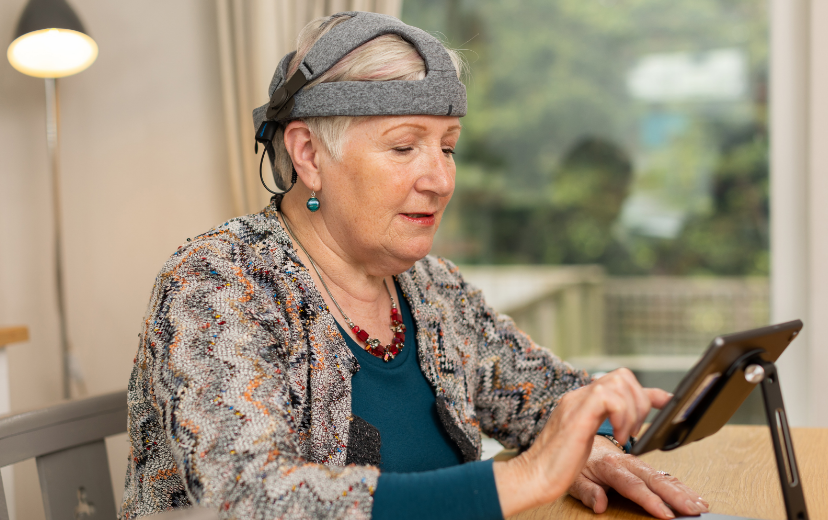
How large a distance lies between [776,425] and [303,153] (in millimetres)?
851

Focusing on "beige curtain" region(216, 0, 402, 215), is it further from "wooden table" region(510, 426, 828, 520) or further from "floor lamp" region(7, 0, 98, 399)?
"wooden table" region(510, 426, 828, 520)

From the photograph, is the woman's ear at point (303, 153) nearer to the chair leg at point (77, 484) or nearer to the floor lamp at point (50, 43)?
the chair leg at point (77, 484)

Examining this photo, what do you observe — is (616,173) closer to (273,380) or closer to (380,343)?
(380,343)

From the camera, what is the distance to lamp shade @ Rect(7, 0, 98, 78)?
2.08 meters

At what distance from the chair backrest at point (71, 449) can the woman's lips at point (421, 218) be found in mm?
645

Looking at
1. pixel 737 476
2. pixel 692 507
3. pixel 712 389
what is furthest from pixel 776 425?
pixel 737 476

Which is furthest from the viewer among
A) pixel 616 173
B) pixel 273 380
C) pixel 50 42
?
pixel 616 173

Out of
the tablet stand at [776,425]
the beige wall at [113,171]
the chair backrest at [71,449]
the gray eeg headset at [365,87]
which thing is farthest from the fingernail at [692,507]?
the beige wall at [113,171]

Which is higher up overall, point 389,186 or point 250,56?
point 250,56

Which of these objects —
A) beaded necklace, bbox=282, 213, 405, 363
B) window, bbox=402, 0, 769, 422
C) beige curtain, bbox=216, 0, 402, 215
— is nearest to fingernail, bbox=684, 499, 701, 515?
beaded necklace, bbox=282, 213, 405, 363

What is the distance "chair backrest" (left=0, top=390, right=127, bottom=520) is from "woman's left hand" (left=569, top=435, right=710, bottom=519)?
83cm

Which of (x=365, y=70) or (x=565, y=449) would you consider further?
(x=365, y=70)

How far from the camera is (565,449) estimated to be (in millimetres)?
832

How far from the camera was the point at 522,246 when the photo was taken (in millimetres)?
2635
